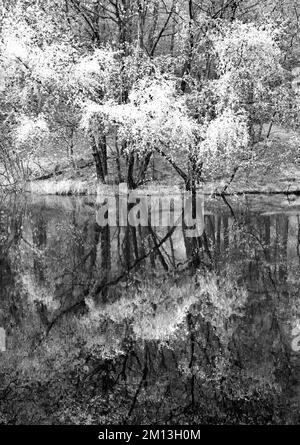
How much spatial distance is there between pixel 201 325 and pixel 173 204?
1881 cm

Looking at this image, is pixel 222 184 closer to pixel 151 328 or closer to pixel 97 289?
pixel 97 289

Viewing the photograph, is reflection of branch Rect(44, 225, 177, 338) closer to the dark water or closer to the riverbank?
the dark water

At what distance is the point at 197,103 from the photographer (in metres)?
31.0

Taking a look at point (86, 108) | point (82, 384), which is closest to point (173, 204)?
point (86, 108)

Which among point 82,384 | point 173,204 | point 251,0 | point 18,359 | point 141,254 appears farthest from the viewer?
point 251,0

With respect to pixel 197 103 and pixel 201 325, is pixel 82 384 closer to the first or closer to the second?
pixel 201 325

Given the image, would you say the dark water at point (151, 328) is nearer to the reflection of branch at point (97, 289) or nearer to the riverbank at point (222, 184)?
the reflection of branch at point (97, 289)

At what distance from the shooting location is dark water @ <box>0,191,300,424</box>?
8.39m

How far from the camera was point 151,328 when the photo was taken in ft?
38.1

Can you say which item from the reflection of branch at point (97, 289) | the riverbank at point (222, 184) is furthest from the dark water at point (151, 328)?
the riverbank at point (222, 184)

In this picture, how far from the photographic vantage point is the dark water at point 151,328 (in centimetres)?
839

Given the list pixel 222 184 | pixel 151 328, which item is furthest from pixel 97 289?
pixel 222 184

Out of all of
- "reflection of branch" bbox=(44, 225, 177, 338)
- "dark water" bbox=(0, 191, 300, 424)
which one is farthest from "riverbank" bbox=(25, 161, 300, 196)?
"reflection of branch" bbox=(44, 225, 177, 338)

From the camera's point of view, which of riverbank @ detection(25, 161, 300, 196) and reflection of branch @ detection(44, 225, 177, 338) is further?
riverbank @ detection(25, 161, 300, 196)
